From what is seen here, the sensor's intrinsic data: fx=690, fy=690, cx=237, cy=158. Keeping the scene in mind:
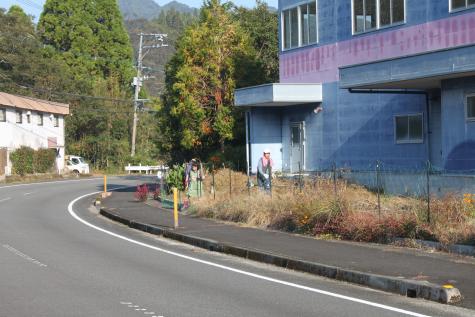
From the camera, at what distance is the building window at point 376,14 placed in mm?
22500

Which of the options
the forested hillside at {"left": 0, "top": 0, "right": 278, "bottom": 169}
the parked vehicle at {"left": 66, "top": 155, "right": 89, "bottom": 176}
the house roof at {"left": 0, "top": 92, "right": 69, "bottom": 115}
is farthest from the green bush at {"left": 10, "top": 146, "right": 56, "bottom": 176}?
the forested hillside at {"left": 0, "top": 0, "right": 278, "bottom": 169}

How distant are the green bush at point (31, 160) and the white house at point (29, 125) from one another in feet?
1.76

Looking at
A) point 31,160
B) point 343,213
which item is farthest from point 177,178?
point 31,160

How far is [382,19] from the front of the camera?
75.9ft

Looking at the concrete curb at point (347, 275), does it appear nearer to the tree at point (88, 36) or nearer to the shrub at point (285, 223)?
the shrub at point (285, 223)

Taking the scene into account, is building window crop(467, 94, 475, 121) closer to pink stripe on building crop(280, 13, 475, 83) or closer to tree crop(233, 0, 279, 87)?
pink stripe on building crop(280, 13, 475, 83)

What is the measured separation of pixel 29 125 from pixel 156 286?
50508 mm

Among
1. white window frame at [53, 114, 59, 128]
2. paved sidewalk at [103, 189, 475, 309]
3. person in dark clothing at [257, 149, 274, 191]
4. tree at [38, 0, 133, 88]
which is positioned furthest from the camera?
tree at [38, 0, 133, 88]

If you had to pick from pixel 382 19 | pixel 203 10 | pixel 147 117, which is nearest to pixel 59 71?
pixel 147 117

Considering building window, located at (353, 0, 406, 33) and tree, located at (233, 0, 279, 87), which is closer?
building window, located at (353, 0, 406, 33)

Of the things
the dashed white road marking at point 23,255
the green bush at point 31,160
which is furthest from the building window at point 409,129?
the green bush at point 31,160

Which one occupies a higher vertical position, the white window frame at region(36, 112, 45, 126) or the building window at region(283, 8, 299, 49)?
the building window at region(283, 8, 299, 49)

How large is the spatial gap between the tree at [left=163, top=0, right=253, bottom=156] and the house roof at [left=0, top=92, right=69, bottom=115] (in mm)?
26721

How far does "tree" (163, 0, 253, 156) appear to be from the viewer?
29422 mm
